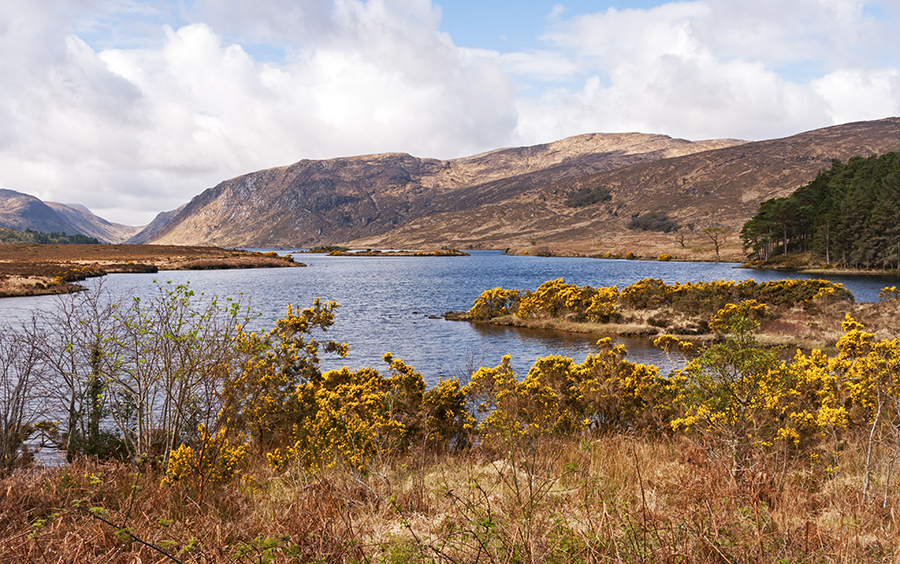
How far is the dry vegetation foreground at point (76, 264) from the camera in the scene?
175 feet

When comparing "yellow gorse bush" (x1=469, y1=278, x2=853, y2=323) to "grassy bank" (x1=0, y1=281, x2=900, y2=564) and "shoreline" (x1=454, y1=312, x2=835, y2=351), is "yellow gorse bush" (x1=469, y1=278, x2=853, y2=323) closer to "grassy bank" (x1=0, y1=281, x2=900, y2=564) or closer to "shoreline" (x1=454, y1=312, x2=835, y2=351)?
"shoreline" (x1=454, y1=312, x2=835, y2=351)

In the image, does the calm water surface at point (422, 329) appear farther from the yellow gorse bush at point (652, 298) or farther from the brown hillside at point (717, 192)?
the brown hillside at point (717, 192)

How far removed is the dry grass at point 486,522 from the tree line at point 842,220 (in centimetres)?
7171

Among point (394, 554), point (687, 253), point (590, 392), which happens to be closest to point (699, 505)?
point (394, 554)

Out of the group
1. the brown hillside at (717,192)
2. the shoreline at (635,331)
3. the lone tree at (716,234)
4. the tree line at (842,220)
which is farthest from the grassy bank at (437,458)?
the brown hillside at (717,192)

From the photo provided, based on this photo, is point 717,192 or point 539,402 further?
point 717,192

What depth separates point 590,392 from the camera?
12.2 m

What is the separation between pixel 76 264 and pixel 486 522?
9519 cm

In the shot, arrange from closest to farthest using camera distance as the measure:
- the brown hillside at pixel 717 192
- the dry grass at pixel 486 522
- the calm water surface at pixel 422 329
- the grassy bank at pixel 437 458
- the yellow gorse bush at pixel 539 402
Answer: the dry grass at pixel 486 522 < the grassy bank at pixel 437 458 < the yellow gorse bush at pixel 539 402 < the calm water surface at pixel 422 329 < the brown hillside at pixel 717 192

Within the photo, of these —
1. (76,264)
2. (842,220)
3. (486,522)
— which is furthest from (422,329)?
(76,264)

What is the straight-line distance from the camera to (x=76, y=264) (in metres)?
77.9

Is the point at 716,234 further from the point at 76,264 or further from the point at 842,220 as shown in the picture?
the point at 76,264

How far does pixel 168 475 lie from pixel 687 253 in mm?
118325

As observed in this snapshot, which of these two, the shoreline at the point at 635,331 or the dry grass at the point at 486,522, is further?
the shoreline at the point at 635,331
